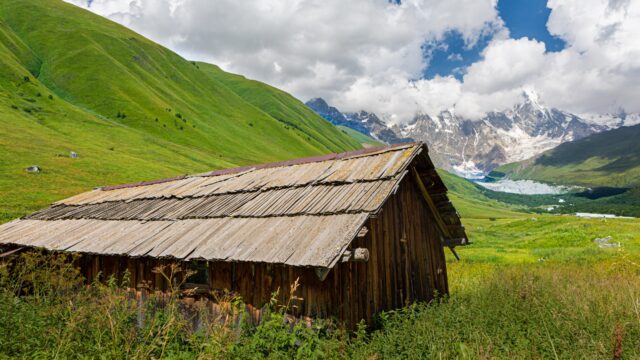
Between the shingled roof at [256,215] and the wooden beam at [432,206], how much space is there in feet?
0.46

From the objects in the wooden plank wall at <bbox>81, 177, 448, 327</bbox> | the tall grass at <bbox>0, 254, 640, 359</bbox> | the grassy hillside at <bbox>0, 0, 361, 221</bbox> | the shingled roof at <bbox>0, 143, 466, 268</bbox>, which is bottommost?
the tall grass at <bbox>0, 254, 640, 359</bbox>

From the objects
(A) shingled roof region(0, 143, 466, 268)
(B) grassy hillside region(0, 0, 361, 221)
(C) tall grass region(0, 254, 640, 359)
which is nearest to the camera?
(C) tall grass region(0, 254, 640, 359)

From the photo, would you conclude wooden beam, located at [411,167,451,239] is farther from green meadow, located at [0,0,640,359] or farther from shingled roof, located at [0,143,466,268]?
green meadow, located at [0,0,640,359]

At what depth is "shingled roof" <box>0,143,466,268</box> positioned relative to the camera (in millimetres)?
9336

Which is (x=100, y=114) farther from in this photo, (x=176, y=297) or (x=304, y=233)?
(x=304, y=233)

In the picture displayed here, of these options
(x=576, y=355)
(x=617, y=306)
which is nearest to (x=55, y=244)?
(x=576, y=355)

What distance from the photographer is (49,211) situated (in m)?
20.7

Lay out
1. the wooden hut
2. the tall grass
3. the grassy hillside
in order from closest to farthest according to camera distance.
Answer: the tall grass
the wooden hut
the grassy hillside

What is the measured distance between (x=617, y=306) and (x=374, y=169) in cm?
657

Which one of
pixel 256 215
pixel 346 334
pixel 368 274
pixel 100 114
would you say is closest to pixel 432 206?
pixel 368 274

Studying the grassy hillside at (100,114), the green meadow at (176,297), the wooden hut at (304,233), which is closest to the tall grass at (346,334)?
the green meadow at (176,297)

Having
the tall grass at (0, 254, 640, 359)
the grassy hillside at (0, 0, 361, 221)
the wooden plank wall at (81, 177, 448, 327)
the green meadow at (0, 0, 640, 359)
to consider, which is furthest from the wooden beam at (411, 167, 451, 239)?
the grassy hillside at (0, 0, 361, 221)

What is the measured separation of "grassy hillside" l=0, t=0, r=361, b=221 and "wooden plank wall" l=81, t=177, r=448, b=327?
25582 mm

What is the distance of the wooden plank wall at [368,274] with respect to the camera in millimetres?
9312
